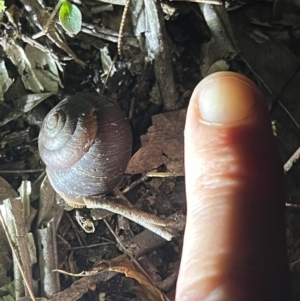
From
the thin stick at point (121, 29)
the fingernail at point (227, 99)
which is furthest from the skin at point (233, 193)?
the thin stick at point (121, 29)

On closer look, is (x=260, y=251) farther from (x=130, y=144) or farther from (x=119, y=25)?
(x=119, y=25)

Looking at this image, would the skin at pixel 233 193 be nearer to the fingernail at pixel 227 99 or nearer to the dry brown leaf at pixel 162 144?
Result: the fingernail at pixel 227 99

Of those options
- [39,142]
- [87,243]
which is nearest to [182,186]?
[87,243]

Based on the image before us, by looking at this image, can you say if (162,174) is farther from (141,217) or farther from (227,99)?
(227,99)

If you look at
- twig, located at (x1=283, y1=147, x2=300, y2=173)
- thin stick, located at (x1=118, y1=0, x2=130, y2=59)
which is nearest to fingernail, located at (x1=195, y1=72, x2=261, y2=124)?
twig, located at (x1=283, y1=147, x2=300, y2=173)

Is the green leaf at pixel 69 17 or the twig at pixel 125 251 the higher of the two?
the green leaf at pixel 69 17

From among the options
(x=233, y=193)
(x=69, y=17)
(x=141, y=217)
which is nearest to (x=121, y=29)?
(x=69, y=17)

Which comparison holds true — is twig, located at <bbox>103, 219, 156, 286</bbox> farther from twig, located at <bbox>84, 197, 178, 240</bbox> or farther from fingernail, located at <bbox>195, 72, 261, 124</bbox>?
fingernail, located at <bbox>195, 72, 261, 124</bbox>

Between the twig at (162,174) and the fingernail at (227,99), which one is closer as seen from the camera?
the fingernail at (227,99)
